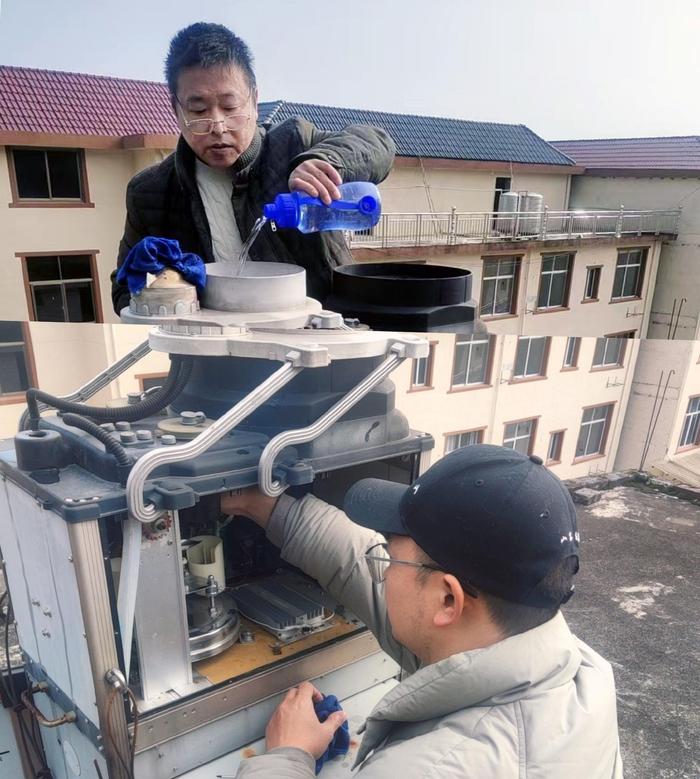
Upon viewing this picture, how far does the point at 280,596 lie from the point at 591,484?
0.81m

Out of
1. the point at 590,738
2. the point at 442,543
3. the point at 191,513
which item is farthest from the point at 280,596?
the point at 590,738

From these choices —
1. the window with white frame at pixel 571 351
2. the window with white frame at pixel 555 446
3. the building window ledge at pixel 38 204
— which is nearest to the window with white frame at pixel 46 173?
the building window ledge at pixel 38 204

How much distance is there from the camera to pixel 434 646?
0.98 m

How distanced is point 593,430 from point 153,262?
3.40ft

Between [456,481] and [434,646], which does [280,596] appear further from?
[456,481]

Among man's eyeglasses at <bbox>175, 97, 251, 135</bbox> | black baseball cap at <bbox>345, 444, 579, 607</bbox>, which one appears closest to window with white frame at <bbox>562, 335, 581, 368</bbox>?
black baseball cap at <bbox>345, 444, 579, 607</bbox>

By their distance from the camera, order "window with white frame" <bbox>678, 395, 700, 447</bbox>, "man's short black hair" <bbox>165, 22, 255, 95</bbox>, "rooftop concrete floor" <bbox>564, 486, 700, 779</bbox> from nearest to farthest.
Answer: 1. "man's short black hair" <bbox>165, 22, 255, 95</bbox>
2. "window with white frame" <bbox>678, 395, 700, 447</bbox>
3. "rooftop concrete floor" <bbox>564, 486, 700, 779</bbox>

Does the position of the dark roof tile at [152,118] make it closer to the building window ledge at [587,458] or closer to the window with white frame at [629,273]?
the window with white frame at [629,273]

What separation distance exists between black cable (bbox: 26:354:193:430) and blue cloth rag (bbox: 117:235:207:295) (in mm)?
217

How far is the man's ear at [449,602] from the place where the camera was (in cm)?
92

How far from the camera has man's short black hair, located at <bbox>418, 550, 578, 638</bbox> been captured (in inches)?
36.1

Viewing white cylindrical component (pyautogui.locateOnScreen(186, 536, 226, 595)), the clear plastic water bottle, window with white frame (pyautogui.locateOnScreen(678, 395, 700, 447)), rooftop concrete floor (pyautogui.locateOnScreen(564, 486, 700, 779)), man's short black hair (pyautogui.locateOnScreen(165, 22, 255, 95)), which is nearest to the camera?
man's short black hair (pyautogui.locateOnScreen(165, 22, 255, 95))

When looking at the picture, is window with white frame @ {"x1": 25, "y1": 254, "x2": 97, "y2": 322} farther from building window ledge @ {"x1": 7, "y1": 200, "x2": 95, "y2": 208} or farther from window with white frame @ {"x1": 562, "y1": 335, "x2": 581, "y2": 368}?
window with white frame @ {"x1": 562, "y1": 335, "x2": 581, "y2": 368}

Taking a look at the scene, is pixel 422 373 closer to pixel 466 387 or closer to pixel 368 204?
pixel 466 387
